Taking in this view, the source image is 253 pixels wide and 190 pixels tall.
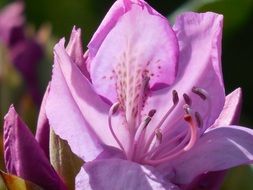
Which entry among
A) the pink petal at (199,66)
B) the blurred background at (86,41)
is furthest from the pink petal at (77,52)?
the blurred background at (86,41)

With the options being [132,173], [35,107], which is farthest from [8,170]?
[35,107]

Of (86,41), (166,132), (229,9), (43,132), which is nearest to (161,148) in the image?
(166,132)

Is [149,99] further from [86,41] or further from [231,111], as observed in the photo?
[86,41]

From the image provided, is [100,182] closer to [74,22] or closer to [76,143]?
[76,143]

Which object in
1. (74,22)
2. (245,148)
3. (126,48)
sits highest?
(126,48)

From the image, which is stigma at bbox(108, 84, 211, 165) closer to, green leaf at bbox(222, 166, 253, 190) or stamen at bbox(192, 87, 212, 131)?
stamen at bbox(192, 87, 212, 131)

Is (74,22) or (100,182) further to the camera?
(74,22)

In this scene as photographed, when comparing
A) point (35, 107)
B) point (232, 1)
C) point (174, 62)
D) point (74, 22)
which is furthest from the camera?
point (74, 22)
